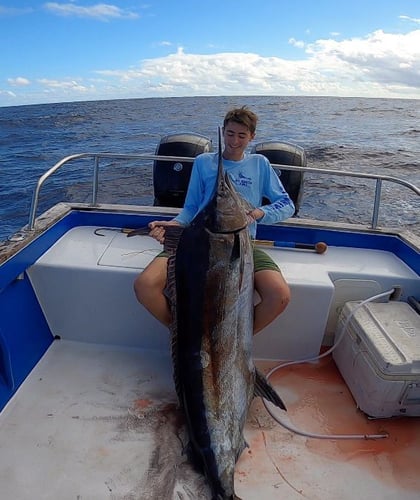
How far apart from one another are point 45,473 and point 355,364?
6.84 ft

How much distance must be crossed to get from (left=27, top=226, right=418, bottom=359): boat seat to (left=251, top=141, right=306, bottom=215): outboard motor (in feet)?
6.14

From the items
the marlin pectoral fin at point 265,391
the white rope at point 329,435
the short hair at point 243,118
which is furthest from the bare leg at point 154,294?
the short hair at point 243,118

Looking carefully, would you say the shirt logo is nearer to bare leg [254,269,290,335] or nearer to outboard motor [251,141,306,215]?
bare leg [254,269,290,335]

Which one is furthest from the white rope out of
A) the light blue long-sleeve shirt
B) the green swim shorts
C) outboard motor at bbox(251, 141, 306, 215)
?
outboard motor at bbox(251, 141, 306, 215)

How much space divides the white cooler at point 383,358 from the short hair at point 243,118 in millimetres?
1530

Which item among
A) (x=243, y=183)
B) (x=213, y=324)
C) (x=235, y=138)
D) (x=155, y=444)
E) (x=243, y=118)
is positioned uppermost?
(x=243, y=118)

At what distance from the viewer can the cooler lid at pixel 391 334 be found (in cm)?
276

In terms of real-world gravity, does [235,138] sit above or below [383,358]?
above

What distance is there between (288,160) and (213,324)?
360 centimetres

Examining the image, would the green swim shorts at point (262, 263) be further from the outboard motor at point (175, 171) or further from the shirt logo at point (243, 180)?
the outboard motor at point (175, 171)

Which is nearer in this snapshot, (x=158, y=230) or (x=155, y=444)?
(x=155, y=444)

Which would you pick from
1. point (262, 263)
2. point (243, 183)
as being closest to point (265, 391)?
point (262, 263)

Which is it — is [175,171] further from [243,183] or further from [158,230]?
[158,230]

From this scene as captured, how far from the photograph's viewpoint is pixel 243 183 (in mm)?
3494
